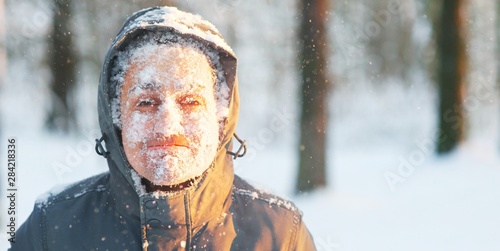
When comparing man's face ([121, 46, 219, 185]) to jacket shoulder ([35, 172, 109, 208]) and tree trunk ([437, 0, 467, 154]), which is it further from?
tree trunk ([437, 0, 467, 154])

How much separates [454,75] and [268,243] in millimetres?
6915

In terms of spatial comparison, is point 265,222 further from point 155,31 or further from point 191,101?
point 155,31

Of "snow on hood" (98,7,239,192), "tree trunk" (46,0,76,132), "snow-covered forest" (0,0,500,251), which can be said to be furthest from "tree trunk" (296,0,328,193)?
"tree trunk" (46,0,76,132)

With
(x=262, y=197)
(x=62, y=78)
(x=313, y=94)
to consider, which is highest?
→ (x=262, y=197)

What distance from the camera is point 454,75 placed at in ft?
25.9

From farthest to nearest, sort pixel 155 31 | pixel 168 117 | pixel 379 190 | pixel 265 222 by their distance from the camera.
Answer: pixel 379 190 < pixel 265 222 < pixel 155 31 < pixel 168 117

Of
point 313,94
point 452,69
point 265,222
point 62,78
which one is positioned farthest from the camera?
point 62,78

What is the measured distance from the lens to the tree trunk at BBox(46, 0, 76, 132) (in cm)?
1188

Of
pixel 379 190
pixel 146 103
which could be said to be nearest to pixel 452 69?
pixel 379 190

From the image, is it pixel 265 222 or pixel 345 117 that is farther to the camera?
pixel 345 117

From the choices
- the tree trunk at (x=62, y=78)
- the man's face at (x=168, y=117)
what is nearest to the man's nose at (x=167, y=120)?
the man's face at (x=168, y=117)

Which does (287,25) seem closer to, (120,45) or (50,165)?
(50,165)

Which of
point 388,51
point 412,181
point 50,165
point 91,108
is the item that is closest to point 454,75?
point 412,181

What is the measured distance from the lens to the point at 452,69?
7.92 metres
